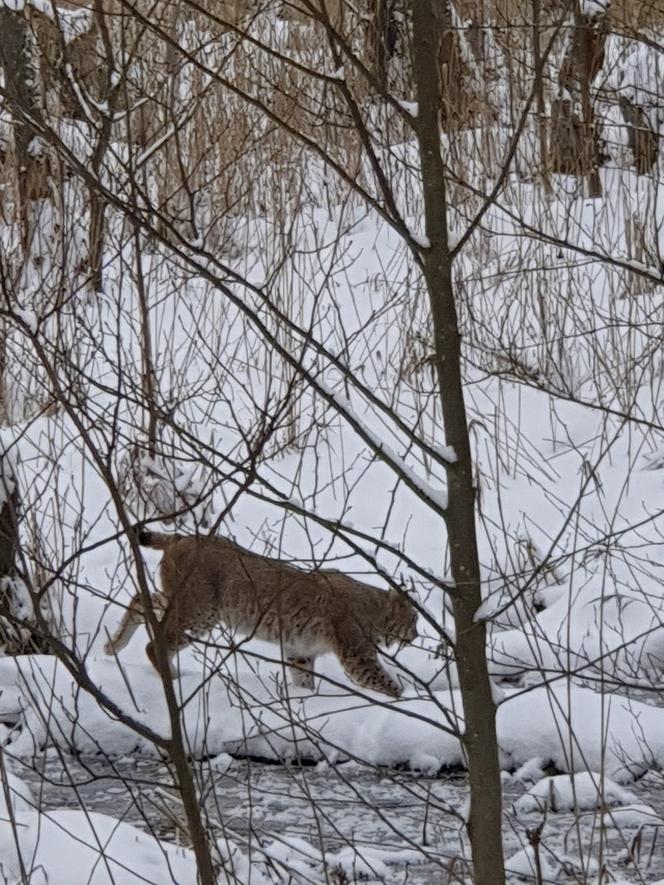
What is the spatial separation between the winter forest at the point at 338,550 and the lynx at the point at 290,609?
0.04 ft

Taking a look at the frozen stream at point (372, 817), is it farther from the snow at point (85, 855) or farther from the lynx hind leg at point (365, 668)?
the lynx hind leg at point (365, 668)

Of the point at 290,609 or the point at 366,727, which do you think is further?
the point at 290,609

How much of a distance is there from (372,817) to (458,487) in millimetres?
1971

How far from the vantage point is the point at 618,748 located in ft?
12.0

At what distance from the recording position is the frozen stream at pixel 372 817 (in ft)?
10.1

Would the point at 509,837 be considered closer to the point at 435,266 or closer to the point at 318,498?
the point at 435,266

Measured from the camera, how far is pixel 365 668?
427 cm

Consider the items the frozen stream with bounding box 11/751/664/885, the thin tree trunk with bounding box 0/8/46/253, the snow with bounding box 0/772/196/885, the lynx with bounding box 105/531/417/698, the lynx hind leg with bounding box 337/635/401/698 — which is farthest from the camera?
the thin tree trunk with bounding box 0/8/46/253

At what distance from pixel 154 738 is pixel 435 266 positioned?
29.1 inches

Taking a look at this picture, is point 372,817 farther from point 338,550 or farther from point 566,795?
point 338,550

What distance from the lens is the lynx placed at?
4.12 metres

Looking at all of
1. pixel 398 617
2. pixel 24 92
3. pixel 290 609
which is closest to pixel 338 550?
pixel 398 617

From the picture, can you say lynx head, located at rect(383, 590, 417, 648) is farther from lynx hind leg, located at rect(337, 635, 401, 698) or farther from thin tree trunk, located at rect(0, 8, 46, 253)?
thin tree trunk, located at rect(0, 8, 46, 253)

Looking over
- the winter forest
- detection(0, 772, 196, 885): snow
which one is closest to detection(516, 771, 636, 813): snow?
the winter forest
